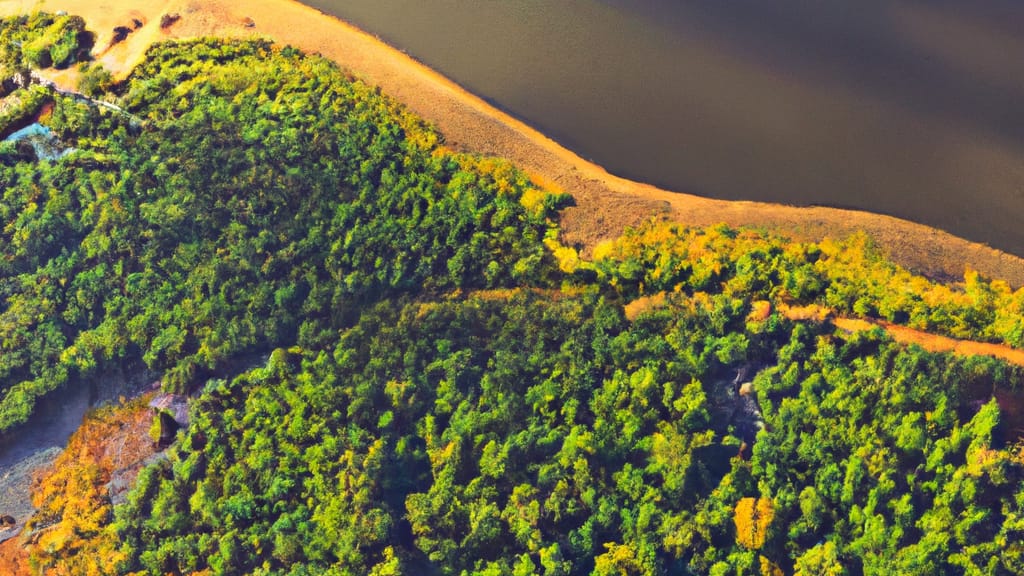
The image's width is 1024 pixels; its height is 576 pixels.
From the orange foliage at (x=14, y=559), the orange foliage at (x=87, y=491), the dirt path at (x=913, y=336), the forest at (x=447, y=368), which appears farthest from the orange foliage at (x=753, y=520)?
the orange foliage at (x=14, y=559)

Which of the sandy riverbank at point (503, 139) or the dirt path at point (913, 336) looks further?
the sandy riverbank at point (503, 139)

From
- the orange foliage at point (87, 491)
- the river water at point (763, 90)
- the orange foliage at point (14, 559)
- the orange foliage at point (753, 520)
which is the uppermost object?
the river water at point (763, 90)

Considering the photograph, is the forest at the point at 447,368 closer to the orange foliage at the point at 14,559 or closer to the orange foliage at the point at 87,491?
the orange foliage at the point at 87,491

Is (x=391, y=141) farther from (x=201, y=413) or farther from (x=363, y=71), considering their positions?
(x=201, y=413)

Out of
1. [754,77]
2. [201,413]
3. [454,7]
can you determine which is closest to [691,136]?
[754,77]

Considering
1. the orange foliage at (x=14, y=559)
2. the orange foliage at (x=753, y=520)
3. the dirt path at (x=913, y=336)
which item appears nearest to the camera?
the orange foliage at (x=753, y=520)

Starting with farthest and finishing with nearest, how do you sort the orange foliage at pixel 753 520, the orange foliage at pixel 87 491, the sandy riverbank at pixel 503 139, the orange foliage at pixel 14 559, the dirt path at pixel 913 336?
the sandy riverbank at pixel 503 139, the orange foliage at pixel 14 559, the orange foliage at pixel 87 491, the dirt path at pixel 913 336, the orange foliage at pixel 753 520

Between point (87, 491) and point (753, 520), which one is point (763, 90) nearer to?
point (753, 520)

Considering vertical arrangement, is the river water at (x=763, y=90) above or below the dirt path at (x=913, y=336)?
above
